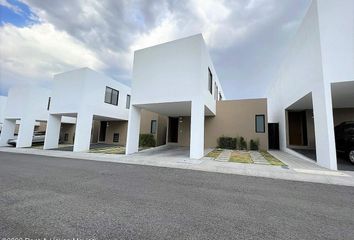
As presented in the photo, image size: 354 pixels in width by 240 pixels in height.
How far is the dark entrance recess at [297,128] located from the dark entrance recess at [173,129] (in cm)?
966

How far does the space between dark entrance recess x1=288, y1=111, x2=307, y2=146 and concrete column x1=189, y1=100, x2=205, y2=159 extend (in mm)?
9194

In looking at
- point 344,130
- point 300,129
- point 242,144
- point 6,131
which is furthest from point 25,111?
point 300,129

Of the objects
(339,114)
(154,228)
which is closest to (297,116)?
(339,114)

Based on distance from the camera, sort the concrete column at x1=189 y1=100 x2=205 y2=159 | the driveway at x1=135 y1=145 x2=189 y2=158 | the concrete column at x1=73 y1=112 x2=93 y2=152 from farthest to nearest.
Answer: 1. the concrete column at x1=73 y1=112 x2=93 y2=152
2. the driveway at x1=135 y1=145 x2=189 y2=158
3. the concrete column at x1=189 y1=100 x2=205 y2=159

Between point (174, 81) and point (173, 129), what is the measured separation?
6.96 metres

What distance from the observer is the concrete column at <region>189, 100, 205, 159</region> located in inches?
310

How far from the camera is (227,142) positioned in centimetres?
1255

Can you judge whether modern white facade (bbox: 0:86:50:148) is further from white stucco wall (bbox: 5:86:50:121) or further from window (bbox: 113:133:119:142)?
window (bbox: 113:133:119:142)

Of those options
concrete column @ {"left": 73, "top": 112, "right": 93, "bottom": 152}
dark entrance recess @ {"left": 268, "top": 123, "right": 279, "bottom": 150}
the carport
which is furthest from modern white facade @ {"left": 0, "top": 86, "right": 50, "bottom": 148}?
dark entrance recess @ {"left": 268, "top": 123, "right": 279, "bottom": 150}

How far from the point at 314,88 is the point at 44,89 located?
21779mm

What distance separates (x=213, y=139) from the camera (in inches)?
519

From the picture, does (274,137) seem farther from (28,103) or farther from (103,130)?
(28,103)

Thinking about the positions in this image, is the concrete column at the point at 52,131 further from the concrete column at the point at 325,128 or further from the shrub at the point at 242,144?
the concrete column at the point at 325,128

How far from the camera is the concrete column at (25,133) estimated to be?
13.7 meters
